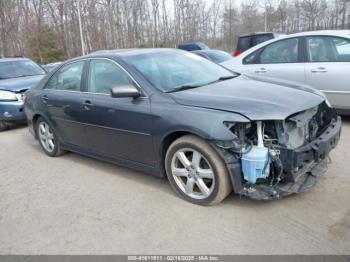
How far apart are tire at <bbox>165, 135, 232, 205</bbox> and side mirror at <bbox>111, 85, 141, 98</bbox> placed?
2.24 ft

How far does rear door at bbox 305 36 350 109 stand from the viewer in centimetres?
518

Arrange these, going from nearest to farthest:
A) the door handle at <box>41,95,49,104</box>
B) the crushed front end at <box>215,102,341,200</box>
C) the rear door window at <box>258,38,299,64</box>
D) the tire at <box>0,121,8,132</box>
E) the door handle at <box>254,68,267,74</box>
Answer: the crushed front end at <box>215,102,341,200</box> < the door handle at <box>41,95,49,104</box> < the rear door window at <box>258,38,299,64</box> < the door handle at <box>254,68,267,74</box> < the tire at <box>0,121,8,132</box>

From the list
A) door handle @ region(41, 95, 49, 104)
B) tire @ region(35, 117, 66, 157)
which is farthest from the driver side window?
tire @ region(35, 117, 66, 157)

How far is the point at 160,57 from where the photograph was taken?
4.07 m

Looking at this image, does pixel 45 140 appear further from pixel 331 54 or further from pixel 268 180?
pixel 331 54

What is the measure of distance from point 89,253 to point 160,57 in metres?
2.41

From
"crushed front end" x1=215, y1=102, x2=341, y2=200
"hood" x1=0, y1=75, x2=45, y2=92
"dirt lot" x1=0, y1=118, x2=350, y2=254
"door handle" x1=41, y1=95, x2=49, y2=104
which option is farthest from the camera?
"hood" x1=0, y1=75, x2=45, y2=92

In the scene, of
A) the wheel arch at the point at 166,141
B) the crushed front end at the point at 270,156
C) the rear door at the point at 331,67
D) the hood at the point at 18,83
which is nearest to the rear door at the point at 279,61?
the rear door at the point at 331,67

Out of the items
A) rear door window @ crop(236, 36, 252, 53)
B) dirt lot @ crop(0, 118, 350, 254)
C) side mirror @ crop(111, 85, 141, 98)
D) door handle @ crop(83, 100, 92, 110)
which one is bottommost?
dirt lot @ crop(0, 118, 350, 254)

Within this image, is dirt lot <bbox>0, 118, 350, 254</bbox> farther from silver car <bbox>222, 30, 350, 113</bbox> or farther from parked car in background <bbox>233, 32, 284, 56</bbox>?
parked car in background <bbox>233, 32, 284, 56</bbox>

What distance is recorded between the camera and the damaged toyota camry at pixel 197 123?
291cm

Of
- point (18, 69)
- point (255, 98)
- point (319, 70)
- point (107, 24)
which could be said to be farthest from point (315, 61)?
point (107, 24)

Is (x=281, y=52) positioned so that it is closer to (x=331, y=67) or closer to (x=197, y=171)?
(x=331, y=67)

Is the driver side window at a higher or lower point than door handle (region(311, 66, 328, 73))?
higher
